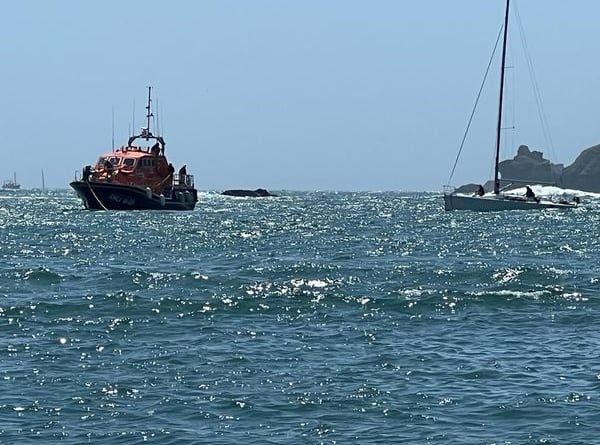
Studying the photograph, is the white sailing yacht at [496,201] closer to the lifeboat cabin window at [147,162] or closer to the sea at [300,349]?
the lifeboat cabin window at [147,162]

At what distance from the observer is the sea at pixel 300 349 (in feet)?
51.0

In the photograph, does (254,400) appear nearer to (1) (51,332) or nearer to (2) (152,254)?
(1) (51,332)

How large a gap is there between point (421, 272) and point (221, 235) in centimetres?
2394

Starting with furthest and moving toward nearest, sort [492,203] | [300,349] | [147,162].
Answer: [147,162] < [492,203] < [300,349]

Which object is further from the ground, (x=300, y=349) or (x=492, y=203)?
(x=492, y=203)

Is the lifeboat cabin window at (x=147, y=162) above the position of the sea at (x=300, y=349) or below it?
above

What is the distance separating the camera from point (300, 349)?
21.1 metres

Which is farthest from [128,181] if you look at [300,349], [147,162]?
[300,349]

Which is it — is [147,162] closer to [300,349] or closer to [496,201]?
[496,201]

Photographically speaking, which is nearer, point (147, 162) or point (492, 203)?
point (492, 203)

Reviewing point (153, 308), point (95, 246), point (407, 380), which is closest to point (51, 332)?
point (153, 308)

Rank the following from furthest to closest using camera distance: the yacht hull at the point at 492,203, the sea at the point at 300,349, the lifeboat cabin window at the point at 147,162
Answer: the lifeboat cabin window at the point at 147,162, the yacht hull at the point at 492,203, the sea at the point at 300,349

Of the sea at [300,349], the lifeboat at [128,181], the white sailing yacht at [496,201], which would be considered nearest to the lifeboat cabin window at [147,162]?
the lifeboat at [128,181]

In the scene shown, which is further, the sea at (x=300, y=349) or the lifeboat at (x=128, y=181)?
the lifeboat at (x=128, y=181)
